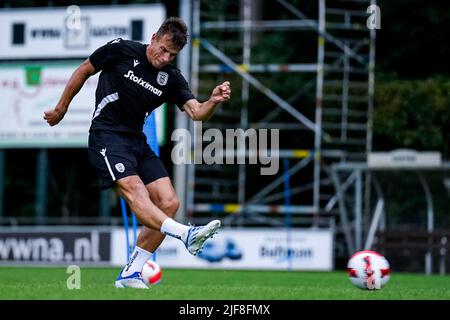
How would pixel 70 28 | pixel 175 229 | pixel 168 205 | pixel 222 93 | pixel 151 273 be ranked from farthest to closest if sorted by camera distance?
pixel 70 28 → pixel 151 273 → pixel 168 205 → pixel 222 93 → pixel 175 229

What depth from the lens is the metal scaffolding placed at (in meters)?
22.5

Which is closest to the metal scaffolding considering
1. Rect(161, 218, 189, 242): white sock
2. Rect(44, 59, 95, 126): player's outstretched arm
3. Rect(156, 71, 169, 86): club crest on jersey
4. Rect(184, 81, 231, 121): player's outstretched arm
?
Rect(184, 81, 231, 121): player's outstretched arm

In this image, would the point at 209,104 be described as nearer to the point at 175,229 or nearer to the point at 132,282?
the point at 175,229

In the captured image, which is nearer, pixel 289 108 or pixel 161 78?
pixel 161 78

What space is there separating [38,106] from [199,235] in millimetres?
15343

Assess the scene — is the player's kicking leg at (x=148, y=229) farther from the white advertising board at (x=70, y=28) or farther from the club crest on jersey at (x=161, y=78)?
the white advertising board at (x=70, y=28)

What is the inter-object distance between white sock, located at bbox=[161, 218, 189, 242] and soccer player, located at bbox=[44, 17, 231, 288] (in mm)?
168

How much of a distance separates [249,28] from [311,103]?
96.7 inches

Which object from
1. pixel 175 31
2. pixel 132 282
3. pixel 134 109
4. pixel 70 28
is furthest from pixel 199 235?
pixel 70 28

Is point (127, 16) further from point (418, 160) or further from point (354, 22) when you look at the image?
point (418, 160)

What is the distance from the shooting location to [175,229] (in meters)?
8.71

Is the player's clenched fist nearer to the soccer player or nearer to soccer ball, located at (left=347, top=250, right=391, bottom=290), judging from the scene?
the soccer player

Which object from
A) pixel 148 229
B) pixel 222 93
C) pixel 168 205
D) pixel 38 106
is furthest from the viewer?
pixel 38 106

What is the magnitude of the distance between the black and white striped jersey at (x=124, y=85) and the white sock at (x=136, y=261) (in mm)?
1044
